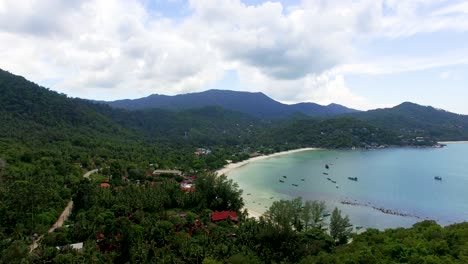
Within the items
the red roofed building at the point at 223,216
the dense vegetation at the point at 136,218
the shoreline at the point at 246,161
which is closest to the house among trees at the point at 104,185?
the dense vegetation at the point at 136,218

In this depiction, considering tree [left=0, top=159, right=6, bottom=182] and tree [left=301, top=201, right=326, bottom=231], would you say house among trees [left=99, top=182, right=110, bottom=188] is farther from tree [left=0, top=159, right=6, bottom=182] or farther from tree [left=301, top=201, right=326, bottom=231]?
tree [left=301, top=201, right=326, bottom=231]

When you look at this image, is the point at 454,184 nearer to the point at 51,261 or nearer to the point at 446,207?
the point at 446,207

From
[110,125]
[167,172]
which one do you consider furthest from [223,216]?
[110,125]

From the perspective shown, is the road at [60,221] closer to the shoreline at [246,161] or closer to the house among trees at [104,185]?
the house among trees at [104,185]

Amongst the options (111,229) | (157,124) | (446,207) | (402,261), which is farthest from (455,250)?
(157,124)

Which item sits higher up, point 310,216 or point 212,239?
point 310,216

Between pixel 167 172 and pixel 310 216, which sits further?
pixel 167 172

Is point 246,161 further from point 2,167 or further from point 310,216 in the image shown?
point 2,167
